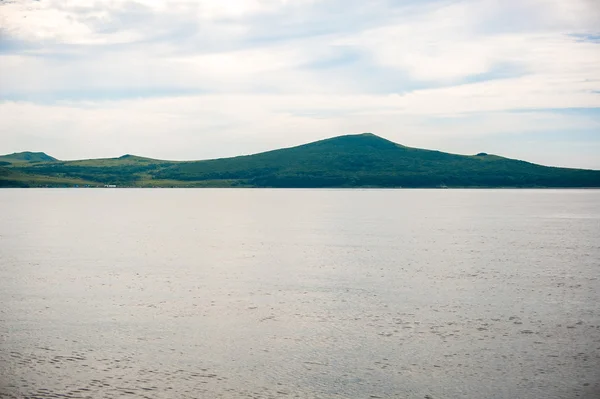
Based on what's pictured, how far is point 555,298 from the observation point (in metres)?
31.2

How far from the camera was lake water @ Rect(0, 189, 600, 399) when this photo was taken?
743 inches

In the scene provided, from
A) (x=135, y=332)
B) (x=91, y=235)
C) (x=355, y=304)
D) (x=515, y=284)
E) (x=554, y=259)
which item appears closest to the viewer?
(x=135, y=332)

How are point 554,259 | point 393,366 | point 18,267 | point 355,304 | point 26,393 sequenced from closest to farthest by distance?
point 26,393
point 393,366
point 355,304
point 18,267
point 554,259

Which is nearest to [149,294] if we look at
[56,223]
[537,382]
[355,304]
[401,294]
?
[355,304]

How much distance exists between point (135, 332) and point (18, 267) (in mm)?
20944

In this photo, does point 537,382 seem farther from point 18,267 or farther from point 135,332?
point 18,267

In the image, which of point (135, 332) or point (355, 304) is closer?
point (135, 332)

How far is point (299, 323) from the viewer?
26.1 meters

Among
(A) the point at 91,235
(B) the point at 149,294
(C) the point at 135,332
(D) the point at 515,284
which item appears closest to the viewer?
(C) the point at 135,332

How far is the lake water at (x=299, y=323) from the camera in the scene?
18.9 m

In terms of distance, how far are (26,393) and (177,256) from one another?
31199 millimetres

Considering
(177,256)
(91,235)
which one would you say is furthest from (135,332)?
(91,235)

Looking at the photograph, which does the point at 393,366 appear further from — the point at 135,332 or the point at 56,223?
the point at 56,223

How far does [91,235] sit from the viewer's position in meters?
66.4
